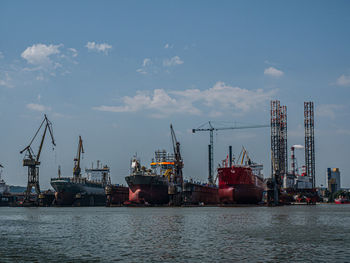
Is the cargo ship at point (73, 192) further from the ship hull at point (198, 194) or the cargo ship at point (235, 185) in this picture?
the cargo ship at point (235, 185)

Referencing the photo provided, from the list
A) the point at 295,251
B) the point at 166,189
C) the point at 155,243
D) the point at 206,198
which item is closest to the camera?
the point at 295,251

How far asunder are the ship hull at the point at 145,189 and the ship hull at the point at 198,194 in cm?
884

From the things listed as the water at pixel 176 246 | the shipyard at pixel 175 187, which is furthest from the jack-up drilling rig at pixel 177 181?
the water at pixel 176 246

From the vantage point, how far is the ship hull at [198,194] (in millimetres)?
134375

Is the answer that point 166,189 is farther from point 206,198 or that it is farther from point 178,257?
point 178,257

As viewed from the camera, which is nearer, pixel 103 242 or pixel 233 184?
pixel 103 242

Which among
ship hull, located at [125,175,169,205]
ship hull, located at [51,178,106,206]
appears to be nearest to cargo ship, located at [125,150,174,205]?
ship hull, located at [125,175,169,205]

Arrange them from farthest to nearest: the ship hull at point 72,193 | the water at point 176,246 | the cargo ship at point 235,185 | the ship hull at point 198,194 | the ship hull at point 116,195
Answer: the ship hull at point 72,193
the ship hull at point 116,195
the ship hull at point 198,194
the cargo ship at point 235,185
the water at point 176,246

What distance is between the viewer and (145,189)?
413ft

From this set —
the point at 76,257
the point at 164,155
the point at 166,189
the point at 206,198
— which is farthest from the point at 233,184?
the point at 76,257

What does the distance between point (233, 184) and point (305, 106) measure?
314 feet

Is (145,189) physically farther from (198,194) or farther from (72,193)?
(72,193)

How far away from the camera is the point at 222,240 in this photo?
36.6 meters

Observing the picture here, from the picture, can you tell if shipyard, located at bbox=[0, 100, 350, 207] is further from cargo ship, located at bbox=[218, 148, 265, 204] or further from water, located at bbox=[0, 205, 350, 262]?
water, located at bbox=[0, 205, 350, 262]
